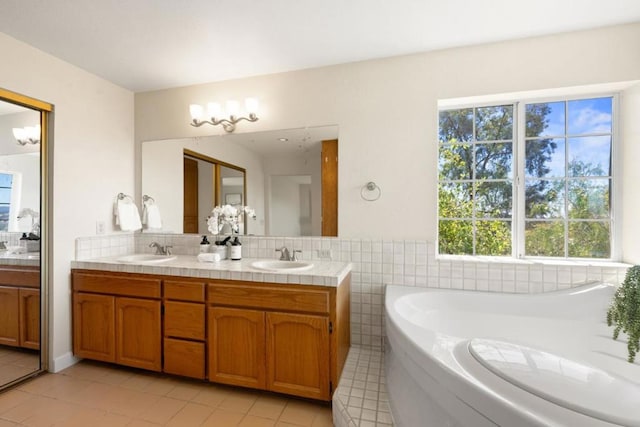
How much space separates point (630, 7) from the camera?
158 cm

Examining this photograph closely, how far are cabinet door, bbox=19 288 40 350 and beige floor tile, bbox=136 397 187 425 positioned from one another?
112 cm

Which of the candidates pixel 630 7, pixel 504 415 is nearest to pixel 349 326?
pixel 504 415

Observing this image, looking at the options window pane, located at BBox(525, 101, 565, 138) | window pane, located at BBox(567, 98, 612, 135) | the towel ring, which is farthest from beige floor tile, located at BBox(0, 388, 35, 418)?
window pane, located at BBox(567, 98, 612, 135)

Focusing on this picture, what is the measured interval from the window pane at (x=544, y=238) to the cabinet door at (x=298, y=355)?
1.59 m

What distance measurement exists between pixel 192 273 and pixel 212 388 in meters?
0.78

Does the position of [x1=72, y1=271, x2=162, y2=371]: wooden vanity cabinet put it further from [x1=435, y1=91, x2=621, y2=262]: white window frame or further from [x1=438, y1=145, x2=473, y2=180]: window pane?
[x1=438, y1=145, x2=473, y2=180]: window pane

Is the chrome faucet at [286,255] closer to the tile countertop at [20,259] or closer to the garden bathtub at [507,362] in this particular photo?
the garden bathtub at [507,362]

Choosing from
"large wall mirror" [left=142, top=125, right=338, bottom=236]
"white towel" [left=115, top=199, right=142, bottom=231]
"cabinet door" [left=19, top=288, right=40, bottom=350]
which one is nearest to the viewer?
"cabinet door" [left=19, top=288, right=40, bottom=350]

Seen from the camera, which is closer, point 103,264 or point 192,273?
point 192,273

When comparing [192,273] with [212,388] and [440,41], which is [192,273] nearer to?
[212,388]

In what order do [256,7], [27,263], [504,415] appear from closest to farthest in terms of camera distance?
[504,415]
[256,7]
[27,263]

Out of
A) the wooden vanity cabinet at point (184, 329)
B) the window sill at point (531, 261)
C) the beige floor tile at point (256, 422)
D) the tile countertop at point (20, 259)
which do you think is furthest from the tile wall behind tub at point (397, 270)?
the beige floor tile at point (256, 422)

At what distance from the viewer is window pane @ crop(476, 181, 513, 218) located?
206 centimetres

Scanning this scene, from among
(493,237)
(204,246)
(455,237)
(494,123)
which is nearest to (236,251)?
(204,246)
